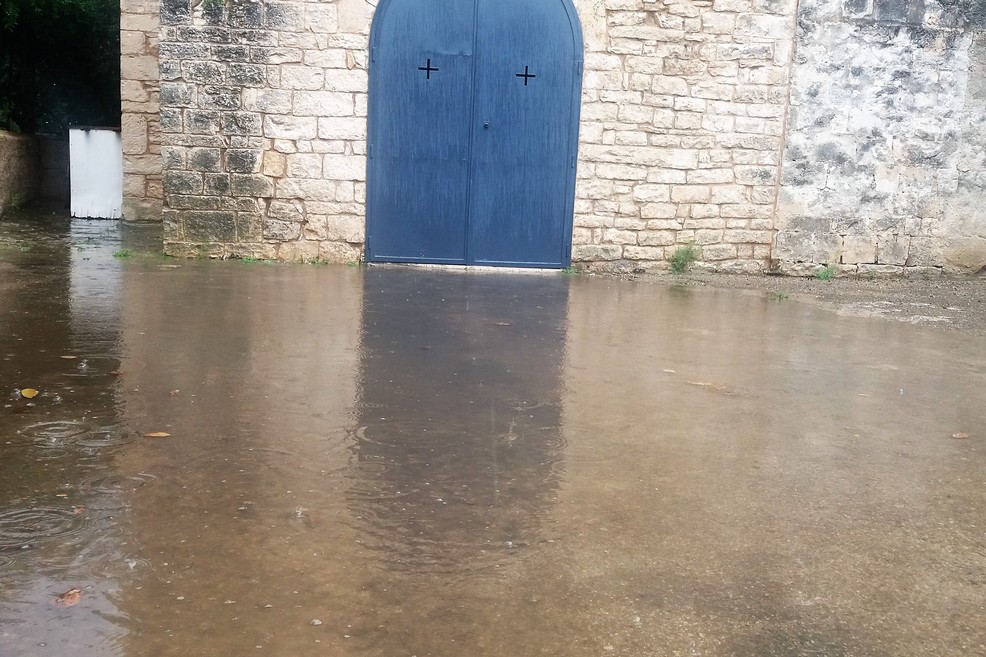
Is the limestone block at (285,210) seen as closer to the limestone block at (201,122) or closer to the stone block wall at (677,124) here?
the limestone block at (201,122)

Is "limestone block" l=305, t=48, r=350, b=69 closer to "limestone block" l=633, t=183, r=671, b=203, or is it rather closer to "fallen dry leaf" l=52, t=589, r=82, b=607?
"limestone block" l=633, t=183, r=671, b=203

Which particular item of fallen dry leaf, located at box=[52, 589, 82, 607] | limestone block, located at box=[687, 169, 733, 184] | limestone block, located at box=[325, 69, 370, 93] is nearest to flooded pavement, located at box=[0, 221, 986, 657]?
fallen dry leaf, located at box=[52, 589, 82, 607]

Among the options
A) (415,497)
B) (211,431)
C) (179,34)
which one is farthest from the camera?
(179,34)

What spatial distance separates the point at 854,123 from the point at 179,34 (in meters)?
5.86

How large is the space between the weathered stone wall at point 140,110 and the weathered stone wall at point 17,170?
3.98 ft

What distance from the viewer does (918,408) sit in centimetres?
394

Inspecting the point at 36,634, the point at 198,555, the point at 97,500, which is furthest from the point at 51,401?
the point at 36,634

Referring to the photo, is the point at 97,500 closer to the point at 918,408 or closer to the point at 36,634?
the point at 36,634

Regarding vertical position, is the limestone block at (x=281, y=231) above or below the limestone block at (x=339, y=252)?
above

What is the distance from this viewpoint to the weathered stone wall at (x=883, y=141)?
8055 millimetres

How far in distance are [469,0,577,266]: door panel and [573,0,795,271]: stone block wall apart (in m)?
0.19

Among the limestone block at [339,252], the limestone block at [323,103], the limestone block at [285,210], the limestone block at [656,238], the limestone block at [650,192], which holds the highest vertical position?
the limestone block at [323,103]

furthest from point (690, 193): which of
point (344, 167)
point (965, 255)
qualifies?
point (344, 167)

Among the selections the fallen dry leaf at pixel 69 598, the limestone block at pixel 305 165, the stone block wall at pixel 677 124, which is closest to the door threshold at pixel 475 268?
the stone block wall at pixel 677 124
